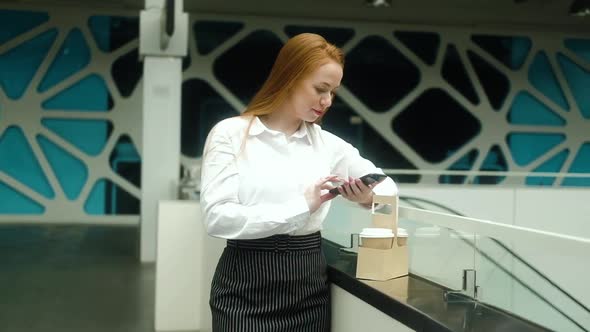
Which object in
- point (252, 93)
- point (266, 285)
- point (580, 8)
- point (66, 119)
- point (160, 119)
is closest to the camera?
point (266, 285)

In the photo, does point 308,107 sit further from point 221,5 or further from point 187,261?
point 221,5

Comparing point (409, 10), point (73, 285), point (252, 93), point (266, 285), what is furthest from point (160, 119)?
point (266, 285)

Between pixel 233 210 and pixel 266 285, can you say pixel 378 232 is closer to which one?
pixel 266 285

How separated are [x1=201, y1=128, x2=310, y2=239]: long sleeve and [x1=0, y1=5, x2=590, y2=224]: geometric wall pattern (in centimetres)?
1391

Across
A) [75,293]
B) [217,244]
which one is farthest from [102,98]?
[217,244]

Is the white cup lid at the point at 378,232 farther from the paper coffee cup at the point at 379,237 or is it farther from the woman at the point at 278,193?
the woman at the point at 278,193

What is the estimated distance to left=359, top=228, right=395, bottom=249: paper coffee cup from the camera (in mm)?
2379

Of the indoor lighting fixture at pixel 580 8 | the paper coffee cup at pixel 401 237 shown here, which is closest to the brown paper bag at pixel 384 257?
the paper coffee cup at pixel 401 237

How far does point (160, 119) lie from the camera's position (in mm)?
10078

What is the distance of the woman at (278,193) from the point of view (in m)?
2.19

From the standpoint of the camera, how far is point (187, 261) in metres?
5.87

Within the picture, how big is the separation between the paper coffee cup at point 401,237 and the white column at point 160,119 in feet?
25.6

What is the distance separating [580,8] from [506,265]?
537 inches

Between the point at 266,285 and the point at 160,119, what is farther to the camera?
the point at 160,119
